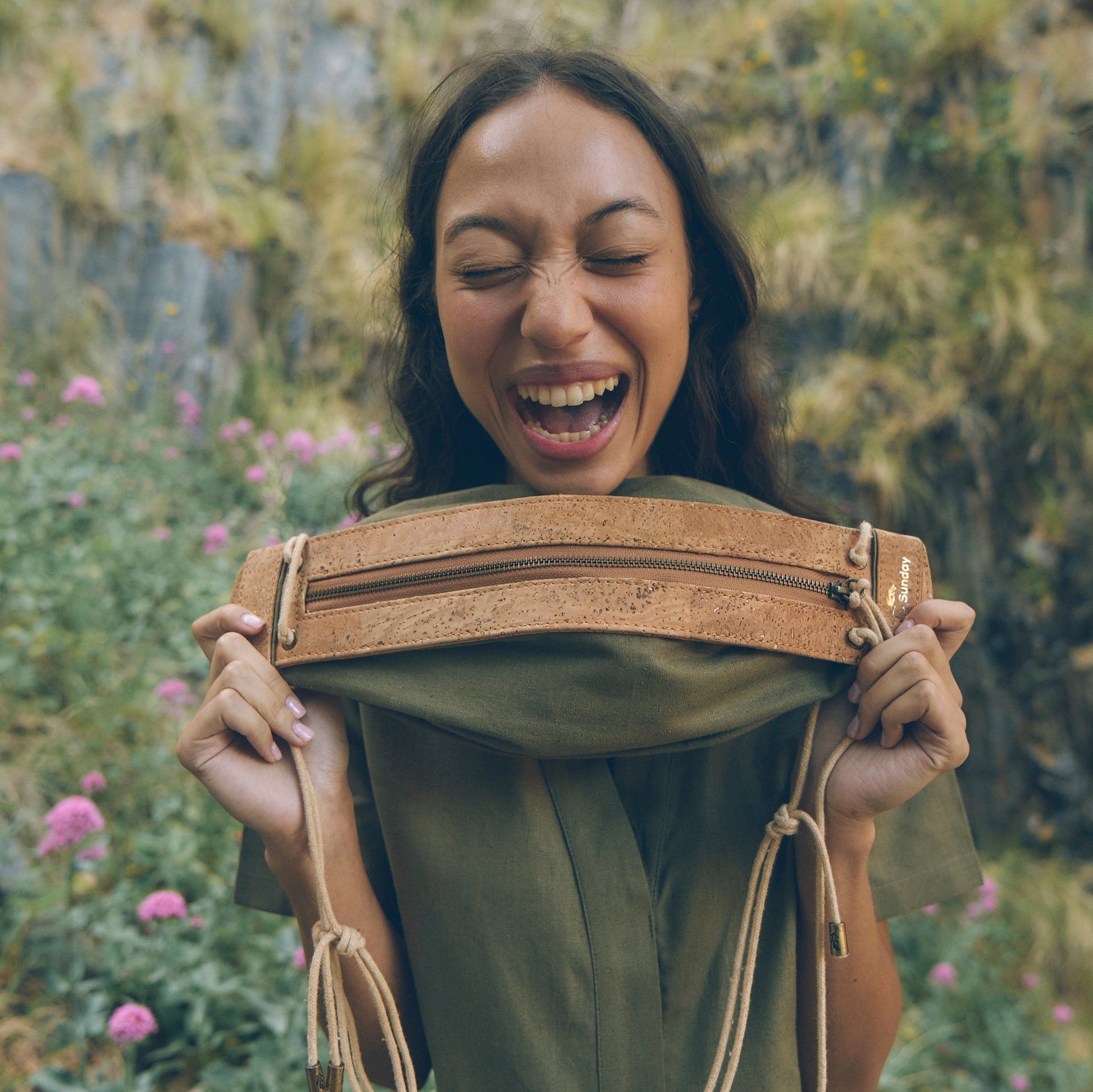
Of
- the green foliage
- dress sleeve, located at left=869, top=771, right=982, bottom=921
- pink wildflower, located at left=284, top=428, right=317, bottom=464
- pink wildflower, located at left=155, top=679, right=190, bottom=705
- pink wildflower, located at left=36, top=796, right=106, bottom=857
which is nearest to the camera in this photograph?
dress sleeve, located at left=869, top=771, right=982, bottom=921

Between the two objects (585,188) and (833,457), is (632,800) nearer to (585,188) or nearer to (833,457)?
(585,188)

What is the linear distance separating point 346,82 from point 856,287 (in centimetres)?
351

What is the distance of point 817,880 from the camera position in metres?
1.09

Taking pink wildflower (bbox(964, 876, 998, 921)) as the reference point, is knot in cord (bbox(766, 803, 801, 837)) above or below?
above

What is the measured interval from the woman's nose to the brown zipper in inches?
11.0

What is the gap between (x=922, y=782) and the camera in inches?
42.0

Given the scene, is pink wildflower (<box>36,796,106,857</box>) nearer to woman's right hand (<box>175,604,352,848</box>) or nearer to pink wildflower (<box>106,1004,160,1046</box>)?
pink wildflower (<box>106,1004,160,1046</box>)

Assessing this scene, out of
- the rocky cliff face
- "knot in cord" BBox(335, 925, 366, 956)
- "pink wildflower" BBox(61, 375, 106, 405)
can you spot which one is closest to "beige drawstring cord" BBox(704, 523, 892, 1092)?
"knot in cord" BBox(335, 925, 366, 956)

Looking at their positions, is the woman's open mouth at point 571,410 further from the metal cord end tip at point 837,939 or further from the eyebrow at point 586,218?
the metal cord end tip at point 837,939

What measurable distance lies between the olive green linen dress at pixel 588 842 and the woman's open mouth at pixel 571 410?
0.09 metres

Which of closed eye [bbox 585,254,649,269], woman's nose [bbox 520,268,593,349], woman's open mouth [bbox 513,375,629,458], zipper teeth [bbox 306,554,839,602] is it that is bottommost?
zipper teeth [bbox 306,554,839,602]

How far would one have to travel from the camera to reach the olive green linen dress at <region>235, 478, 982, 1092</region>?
103 centimetres

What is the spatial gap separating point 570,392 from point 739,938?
73 centimetres

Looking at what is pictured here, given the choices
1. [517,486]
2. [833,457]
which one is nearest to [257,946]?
[517,486]
